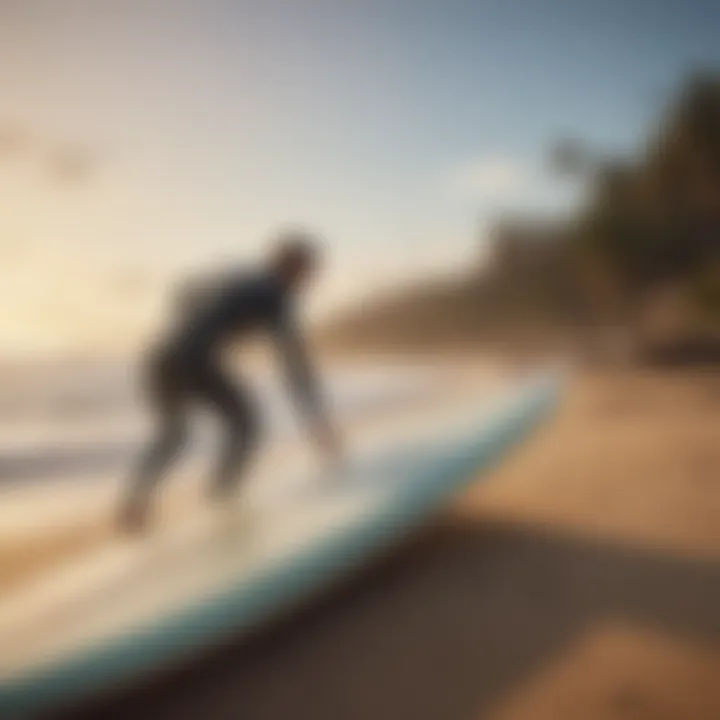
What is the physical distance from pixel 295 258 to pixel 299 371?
0.15 m

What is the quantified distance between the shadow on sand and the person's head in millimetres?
423

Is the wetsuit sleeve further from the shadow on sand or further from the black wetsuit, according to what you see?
the shadow on sand

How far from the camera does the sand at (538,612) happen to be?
868mm

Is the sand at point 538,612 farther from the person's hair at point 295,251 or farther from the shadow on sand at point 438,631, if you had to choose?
the person's hair at point 295,251

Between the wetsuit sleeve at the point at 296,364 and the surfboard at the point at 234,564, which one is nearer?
the surfboard at the point at 234,564

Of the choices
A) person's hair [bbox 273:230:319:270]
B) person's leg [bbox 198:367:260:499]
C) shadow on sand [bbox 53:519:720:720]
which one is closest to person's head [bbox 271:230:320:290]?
person's hair [bbox 273:230:319:270]

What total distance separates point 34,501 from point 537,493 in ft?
2.47

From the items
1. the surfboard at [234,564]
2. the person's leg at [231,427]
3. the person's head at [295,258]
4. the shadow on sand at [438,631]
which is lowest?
the shadow on sand at [438,631]

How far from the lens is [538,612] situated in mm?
995

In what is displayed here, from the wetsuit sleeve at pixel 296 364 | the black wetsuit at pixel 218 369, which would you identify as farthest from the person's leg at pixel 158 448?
the wetsuit sleeve at pixel 296 364

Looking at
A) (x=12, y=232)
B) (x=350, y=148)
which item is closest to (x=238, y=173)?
(x=350, y=148)

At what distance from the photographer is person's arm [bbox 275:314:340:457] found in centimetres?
104

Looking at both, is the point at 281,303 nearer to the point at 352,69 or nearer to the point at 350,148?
the point at 350,148

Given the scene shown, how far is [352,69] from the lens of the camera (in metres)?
1.14
